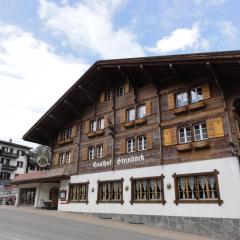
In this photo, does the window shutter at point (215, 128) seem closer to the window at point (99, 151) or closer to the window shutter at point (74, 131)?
the window at point (99, 151)

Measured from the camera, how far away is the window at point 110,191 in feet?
61.5

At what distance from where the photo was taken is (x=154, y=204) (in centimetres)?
1650

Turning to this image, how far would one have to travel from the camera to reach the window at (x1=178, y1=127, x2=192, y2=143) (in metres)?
16.4

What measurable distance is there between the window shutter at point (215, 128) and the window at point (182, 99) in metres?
2.30

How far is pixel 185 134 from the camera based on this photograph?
16.7 m

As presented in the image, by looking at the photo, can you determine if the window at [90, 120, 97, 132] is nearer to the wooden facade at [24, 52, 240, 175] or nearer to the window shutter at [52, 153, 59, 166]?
the wooden facade at [24, 52, 240, 175]

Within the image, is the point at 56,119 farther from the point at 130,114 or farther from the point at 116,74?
the point at 130,114

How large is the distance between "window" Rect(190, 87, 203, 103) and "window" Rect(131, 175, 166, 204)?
201 inches

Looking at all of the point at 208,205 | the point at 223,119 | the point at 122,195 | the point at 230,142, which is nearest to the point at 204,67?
the point at 223,119

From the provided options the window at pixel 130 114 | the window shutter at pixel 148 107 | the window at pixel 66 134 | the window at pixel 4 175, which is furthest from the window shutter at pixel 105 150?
the window at pixel 4 175

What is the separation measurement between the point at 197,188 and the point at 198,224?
1834 millimetres

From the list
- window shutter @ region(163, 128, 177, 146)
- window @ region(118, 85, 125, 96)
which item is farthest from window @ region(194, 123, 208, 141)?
window @ region(118, 85, 125, 96)

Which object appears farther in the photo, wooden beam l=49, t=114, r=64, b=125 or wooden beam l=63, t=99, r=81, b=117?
wooden beam l=49, t=114, r=64, b=125

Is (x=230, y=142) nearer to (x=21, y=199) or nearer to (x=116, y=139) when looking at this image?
(x=116, y=139)
